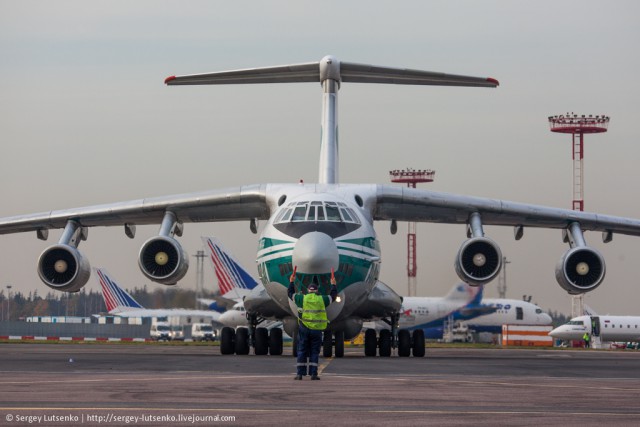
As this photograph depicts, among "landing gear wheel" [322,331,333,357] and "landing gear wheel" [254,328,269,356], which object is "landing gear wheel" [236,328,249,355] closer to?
"landing gear wheel" [254,328,269,356]

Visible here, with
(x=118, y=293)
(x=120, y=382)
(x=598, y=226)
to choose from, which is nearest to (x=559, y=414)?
(x=120, y=382)

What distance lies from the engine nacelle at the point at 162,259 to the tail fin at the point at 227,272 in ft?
102

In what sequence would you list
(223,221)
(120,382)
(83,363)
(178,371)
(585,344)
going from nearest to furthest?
(120,382)
(178,371)
(83,363)
(223,221)
(585,344)

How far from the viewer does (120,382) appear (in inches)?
507

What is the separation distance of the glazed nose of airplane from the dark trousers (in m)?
4.39

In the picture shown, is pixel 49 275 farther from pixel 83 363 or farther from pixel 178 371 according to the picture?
pixel 178 371

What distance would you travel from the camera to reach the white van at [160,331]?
76512 mm

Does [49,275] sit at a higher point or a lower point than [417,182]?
lower

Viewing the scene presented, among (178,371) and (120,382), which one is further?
(178,371)

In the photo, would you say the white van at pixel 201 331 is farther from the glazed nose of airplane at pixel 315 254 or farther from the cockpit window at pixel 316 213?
the glazed nose of airplane at pixel 315 254

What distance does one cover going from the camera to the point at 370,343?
24594mm

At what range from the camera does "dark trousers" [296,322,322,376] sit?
46.6ft

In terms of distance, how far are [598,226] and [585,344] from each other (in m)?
37.8

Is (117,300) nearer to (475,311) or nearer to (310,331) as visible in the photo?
(475,311)
